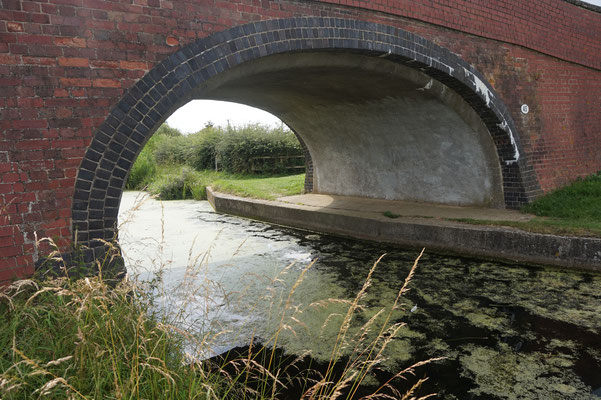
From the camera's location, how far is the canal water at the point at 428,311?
9.71 ft

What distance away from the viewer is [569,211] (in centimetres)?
657

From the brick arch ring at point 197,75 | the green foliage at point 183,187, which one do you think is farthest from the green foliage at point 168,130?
the brick arch ring at point 197,75

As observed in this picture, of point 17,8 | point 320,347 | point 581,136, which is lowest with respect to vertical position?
point 320,347

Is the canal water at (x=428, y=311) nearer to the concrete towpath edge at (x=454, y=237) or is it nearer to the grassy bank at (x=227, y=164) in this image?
the concrete towpath edge at (x=454, y=237)

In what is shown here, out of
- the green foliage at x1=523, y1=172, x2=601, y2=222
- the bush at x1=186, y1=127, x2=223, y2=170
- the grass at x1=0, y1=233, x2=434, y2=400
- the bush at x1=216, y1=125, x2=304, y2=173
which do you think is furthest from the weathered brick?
the bush at x1=186, y1=127, x2=223, y2=170

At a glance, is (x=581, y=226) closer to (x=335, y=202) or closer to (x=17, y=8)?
(x=335, y=202)

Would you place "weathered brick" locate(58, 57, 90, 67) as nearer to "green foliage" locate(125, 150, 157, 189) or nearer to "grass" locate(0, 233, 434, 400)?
"grass" locate(0, 233, 434, 400)

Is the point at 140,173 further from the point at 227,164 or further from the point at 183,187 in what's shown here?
the point at 183,187

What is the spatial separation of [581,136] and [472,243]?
4.23 metres

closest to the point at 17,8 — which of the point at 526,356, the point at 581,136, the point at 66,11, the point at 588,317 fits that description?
the point at 66,11

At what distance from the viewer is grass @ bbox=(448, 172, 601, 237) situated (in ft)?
18.5

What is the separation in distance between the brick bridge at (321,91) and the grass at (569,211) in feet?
0.94

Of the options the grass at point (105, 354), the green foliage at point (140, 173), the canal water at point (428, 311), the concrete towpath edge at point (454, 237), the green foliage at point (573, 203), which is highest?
the green foliage at point (140, 173)

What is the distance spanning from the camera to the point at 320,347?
12.0ft
